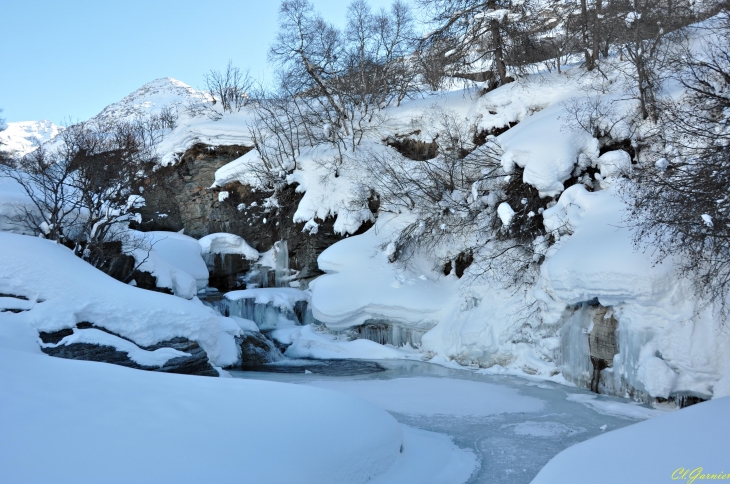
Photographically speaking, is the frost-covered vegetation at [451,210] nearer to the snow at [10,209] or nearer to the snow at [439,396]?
the snow at [10,209]

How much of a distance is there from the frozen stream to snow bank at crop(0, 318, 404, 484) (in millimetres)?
1860

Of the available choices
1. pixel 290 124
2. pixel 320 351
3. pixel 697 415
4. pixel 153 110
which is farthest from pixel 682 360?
pixel 153 110

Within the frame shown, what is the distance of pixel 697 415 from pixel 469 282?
11.3 meters

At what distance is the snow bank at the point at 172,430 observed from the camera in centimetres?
335

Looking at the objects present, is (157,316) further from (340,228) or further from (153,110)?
(153,110)

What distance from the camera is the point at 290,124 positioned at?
22906 mm

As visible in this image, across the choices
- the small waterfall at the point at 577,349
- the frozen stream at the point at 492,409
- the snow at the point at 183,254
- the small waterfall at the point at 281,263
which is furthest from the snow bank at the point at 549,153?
the snow at the point at 183,254

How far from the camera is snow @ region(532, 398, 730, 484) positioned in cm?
282

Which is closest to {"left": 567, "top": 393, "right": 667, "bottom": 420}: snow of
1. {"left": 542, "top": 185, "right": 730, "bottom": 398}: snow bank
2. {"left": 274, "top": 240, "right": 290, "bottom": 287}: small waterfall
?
{"left": 542, "top": 185, "right": 730, "bottom": 398}: snow bank

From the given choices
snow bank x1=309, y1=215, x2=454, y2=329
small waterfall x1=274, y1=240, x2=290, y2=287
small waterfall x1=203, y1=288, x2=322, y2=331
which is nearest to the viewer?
snow bank x1=309, y1=215, x2=454, y2=329

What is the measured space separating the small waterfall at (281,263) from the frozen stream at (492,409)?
275 inches

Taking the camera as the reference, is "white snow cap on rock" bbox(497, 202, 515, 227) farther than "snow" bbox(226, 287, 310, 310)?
No

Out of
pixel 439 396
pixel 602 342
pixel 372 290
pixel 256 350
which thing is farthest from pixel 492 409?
pixel 256 350

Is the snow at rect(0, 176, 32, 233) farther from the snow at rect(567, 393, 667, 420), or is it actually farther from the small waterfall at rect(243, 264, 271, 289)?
the snow at rect(567, 393, 667, 420)
